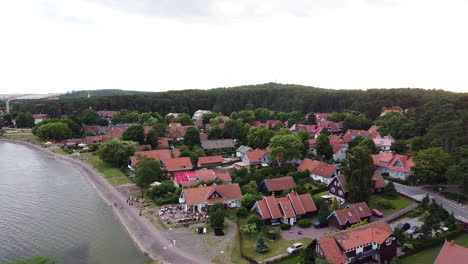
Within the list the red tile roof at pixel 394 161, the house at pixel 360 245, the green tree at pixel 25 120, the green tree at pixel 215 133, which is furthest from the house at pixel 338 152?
the green tree at pixel 25 120

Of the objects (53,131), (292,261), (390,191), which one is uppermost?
(53,131)

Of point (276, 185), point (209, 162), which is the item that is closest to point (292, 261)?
point (276, 185)

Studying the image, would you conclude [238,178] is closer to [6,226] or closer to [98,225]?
[98,225]

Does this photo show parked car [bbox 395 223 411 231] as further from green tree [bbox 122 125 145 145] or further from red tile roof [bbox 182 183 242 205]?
green tree [bbox 122 125 145 145]

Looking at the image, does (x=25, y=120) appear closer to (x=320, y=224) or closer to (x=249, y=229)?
(x=249, y=229)

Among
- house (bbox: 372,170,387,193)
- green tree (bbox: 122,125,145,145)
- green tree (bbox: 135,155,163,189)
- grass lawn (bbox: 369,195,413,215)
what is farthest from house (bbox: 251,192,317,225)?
green tree (bbox: 122,125,145,145)

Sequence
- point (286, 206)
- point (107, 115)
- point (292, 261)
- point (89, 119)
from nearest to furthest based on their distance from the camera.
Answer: point (292, 261) < point (286, 206) < point (89, 119) < point (107, 115)
